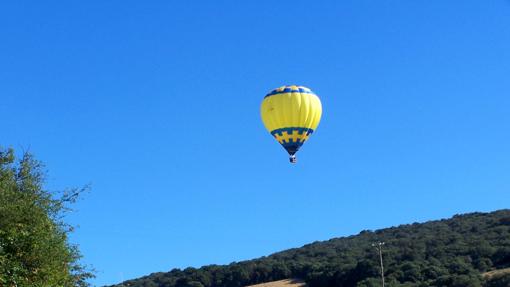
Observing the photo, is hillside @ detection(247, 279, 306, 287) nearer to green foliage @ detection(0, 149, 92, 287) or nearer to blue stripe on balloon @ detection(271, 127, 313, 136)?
blue stripe on balloon @ detection(271, 127, 313, 136)

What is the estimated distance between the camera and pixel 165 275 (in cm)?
13575

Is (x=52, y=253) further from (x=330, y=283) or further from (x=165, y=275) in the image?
(x=165, y=275)

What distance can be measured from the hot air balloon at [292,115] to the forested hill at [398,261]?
61.4 feet

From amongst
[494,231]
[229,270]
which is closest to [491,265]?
[494,231]

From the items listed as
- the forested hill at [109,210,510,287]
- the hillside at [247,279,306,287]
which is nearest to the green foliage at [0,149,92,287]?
the forested hill at [109,210,510,287]

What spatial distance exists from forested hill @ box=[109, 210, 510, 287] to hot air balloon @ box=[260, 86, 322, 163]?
737 inches

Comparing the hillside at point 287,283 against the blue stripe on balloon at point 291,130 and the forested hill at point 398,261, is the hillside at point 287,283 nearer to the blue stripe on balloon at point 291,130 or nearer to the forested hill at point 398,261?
the forested hill at point 398,261

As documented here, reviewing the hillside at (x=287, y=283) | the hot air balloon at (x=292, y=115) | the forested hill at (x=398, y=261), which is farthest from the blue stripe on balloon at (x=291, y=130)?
the hillside at (x=287, y=283)

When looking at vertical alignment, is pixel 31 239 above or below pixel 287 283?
below

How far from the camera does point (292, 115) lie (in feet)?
149

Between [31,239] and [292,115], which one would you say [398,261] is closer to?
[292,115]

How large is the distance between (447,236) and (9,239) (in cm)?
9977

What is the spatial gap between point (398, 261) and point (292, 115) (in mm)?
52979

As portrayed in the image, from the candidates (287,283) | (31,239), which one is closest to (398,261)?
(287,283)
